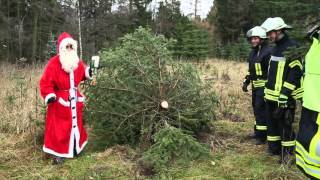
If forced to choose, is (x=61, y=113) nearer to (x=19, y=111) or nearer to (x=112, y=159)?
(x=112, y=159)

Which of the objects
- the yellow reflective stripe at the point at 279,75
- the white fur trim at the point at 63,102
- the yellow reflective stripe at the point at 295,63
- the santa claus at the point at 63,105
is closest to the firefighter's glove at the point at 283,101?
the yellow reflective stripe at the point at 279,75

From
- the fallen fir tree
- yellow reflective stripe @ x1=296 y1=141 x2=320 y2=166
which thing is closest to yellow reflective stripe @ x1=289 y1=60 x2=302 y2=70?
the fallen fir tree

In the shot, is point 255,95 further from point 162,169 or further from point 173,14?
point 173,14

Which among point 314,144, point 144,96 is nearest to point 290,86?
point 144,96

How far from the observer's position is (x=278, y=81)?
5.70 meters

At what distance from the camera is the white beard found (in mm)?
6043

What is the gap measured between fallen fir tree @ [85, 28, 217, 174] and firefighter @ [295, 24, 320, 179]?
10.1 feet

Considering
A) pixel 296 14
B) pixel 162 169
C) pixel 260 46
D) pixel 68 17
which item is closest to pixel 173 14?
pixel 68 17

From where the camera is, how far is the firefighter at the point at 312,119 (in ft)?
9.15

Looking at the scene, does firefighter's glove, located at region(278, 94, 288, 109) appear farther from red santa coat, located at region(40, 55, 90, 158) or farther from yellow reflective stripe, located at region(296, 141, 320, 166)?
red santa coat, located at region(40, 55, 90, 158)

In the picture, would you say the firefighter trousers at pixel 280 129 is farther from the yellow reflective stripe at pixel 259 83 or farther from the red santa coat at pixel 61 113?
the red santa coat at pixel 61 113

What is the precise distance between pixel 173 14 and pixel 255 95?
1023 inches

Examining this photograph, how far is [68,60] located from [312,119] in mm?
4183

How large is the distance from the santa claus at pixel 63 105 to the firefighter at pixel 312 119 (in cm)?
397
